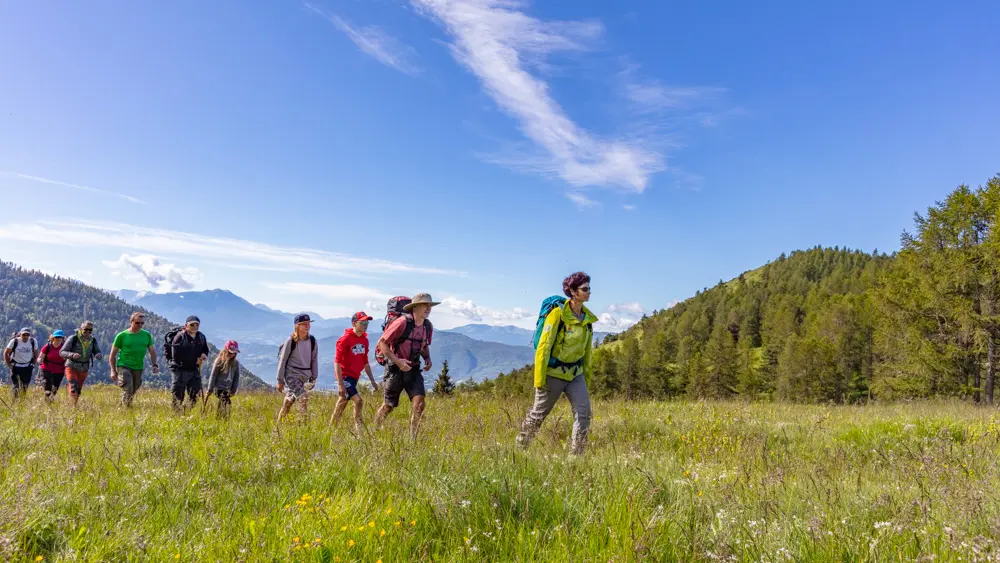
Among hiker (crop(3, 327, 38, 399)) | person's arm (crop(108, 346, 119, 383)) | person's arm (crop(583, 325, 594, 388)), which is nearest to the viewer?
person's arm (crop(583, 325, 594, 388))

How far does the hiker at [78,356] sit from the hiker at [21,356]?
2.08 metres

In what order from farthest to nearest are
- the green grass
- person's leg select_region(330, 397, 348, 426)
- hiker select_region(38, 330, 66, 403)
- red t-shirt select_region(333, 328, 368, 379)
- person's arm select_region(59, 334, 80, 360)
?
hiker select_region(38, 330, 66, 403), person's arm select_region(59, 334, 80, 360), red t-shirt select_region(333, 328, 368, 379), person's leg select_region(330, 397, 348, 426), the green grass

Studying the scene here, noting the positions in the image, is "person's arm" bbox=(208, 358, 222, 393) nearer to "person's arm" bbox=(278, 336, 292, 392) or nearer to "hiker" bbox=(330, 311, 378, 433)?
"person's arm" bbox=(278, 336, 292, 392)

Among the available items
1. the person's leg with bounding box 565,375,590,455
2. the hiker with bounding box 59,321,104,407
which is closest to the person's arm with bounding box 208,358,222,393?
the hiker with bounding box 59,321,104,407

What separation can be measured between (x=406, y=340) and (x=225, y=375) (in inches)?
181

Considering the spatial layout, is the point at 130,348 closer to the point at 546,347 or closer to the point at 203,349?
the point at 203,349

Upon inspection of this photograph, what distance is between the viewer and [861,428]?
8172 mm

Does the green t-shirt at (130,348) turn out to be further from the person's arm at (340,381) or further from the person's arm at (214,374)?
the person's arm at (340,381)

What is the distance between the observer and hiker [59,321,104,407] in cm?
1020

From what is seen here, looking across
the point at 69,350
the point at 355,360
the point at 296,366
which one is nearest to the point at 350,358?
the point at 355,360

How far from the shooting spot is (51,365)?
37.2ft

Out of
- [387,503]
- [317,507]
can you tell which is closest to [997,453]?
[387,503]

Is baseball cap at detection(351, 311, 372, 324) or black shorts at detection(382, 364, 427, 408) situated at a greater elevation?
baseball cap at detection(351, 311, 372, 324)

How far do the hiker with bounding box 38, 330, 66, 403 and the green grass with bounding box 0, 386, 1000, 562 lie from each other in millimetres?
7293
